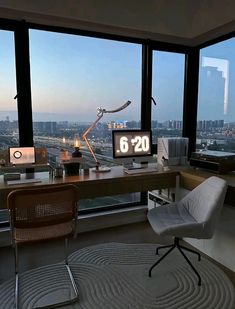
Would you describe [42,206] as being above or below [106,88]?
below

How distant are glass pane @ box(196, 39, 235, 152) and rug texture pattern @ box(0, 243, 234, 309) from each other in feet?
4.98

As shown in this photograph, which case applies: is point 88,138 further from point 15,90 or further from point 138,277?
point 138,277

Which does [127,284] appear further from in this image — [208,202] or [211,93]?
[211,93]

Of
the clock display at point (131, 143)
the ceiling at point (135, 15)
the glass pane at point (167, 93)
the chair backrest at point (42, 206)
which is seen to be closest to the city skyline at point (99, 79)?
the glass pane at point (167, 93)

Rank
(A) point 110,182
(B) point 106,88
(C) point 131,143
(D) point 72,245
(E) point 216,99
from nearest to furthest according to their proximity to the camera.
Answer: (A) point 110,182
(D) point 72,245
(C) point 131,143
(B) point 106,88
(E) point 216,99

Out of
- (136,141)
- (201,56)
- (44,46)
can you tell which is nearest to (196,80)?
(201,56)

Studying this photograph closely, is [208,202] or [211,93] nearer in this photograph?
[208,202]

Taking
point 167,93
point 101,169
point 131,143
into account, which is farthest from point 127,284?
point 167,93

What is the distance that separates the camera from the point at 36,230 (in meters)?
1.88

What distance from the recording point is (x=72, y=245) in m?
2.69

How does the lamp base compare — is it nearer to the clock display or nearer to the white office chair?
the clock display

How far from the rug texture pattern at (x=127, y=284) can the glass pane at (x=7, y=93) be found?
1.31 meters

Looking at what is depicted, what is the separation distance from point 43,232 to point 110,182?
0.77 metres

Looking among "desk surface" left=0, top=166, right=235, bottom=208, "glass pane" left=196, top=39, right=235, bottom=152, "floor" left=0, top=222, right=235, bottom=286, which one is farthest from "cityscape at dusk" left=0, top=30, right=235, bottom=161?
"floor" left=0, top=222, right=235, bottom=286
